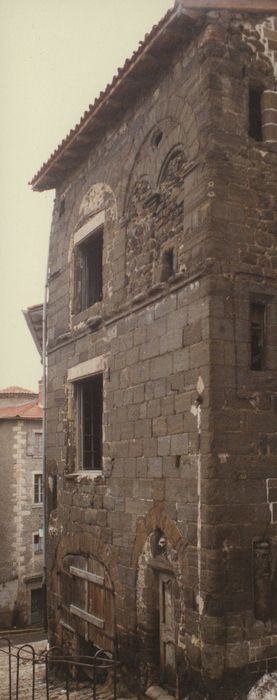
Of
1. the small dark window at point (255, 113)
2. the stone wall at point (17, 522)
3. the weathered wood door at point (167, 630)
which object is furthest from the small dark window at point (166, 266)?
the stone wall at point (17, 522)

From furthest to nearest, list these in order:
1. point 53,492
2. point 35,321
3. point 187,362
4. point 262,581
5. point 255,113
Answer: point 35,321, point 53,492, point 255,113, point 187,362, point 262,581

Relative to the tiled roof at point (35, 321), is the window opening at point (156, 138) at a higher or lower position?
higher

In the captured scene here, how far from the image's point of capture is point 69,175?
11.3 meters

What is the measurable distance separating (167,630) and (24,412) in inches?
720

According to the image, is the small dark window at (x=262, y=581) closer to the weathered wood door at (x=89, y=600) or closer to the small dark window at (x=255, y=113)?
the weathered wood door at (x=89, y=600)

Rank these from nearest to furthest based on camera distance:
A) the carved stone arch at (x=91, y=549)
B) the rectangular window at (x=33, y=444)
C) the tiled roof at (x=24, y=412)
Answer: the carved stone arch at (x=91, y=549) < the tiled roof at (x=24, y=412) < the rectangular window at (x=33, y=444)

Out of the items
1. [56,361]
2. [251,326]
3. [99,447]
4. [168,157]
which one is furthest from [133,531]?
[168,157]

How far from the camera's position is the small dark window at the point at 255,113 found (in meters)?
7.55

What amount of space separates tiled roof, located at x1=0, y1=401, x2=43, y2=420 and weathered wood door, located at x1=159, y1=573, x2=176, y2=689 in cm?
1770

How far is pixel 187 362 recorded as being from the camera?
7.16m

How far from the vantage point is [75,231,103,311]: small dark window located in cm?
1065

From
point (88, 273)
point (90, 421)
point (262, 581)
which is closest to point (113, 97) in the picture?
point (88, 273)

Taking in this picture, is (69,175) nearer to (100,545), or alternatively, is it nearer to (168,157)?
(168,157)

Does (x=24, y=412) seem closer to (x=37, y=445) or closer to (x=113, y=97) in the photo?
(x=37, y=445)
